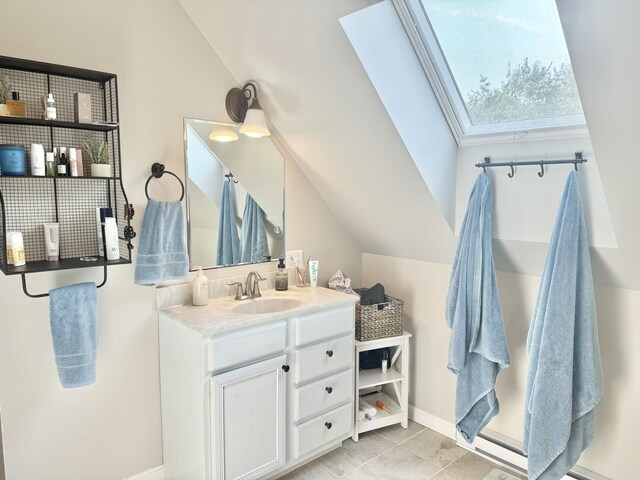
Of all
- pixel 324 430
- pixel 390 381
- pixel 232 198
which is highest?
pixel 232 198

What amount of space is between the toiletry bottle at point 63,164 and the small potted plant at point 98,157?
100 mm

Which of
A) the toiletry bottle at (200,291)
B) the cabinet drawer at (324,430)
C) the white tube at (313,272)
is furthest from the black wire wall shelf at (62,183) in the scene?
the cabinet drawer at (324,430)

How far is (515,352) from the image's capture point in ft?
8.14

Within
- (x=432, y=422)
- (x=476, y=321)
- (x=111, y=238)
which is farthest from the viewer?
(x=432, y=422)

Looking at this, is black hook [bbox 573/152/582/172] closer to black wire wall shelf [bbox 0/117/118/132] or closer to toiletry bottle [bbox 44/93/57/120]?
black wire wall shelf [bbox 0/117/118/132]

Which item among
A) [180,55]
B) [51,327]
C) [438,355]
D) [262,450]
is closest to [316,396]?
[262,450]

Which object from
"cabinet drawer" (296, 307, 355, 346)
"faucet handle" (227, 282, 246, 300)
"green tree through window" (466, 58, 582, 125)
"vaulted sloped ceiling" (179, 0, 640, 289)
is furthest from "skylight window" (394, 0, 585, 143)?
"faucet handle" (227, 282, 246, 300)

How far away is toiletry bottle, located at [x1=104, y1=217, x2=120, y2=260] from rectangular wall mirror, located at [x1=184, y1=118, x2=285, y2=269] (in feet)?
1.48

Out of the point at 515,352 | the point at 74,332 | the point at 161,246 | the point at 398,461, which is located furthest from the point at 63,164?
the point at 515,352

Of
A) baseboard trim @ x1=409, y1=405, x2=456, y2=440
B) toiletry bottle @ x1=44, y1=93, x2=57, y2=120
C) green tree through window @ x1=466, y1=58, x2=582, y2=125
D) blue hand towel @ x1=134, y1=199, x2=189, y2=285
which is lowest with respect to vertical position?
baseboard trim @ x1=409, y1=405, x2=456, y2=440

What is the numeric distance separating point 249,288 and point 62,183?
40.4 inches

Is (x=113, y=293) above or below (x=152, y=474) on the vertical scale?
Result: above

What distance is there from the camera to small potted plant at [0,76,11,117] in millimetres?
1688

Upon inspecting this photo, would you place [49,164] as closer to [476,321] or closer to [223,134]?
[223,134]
